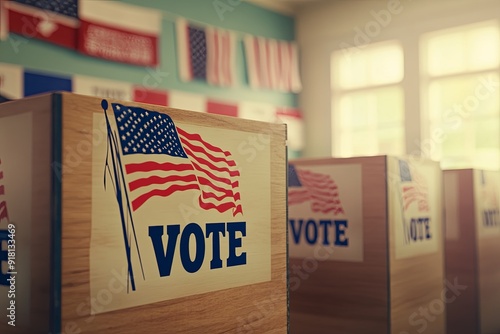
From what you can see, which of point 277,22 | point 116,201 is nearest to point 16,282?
point 116,201

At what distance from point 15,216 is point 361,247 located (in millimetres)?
1007

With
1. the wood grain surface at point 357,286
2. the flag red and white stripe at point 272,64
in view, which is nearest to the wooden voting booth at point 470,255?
the wood grain surface at point 357,286

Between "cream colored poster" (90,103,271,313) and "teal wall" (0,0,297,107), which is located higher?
"teal wall" (0,0,297,107)

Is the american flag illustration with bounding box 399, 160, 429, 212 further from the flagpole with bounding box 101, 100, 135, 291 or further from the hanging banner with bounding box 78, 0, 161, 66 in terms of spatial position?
the hanging banner with bounding box 78, 0, 161, 66

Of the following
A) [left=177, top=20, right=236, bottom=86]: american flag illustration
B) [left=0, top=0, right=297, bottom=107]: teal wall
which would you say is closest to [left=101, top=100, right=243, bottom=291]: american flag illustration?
[left=0, top=0, right=297, bottom=107]: teal wall

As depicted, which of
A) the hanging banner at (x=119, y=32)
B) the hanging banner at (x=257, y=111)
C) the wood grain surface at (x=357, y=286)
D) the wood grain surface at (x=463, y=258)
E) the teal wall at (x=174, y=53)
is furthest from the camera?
the hanging banner at (x=257, y=111)

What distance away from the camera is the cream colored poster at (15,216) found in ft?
2.37

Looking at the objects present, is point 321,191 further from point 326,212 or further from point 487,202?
point 487,202

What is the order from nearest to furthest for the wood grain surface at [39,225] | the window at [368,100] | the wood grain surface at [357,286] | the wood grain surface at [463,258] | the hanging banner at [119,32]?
the wood grain surface at [39,225]
the wood grain surface at [357,286]
the wood grain surface at [463,258]
the hanging banner at [119,32]
the window at [368,100]

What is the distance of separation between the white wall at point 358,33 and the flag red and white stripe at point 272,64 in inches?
7.2

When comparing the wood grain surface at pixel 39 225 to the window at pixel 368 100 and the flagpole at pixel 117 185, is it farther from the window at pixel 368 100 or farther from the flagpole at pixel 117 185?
the window at pixel 368 100

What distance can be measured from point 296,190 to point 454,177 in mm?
725

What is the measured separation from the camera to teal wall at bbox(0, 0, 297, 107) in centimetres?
345

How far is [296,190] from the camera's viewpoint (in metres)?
1.67
